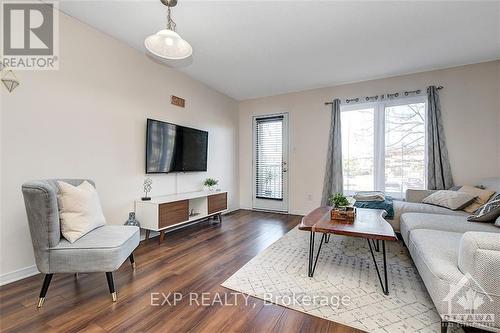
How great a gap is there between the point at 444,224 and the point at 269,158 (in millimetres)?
3344

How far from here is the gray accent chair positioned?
159 cm

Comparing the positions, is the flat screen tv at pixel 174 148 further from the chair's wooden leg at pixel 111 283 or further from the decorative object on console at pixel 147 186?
the chair's wooden leg at pixel 111 283

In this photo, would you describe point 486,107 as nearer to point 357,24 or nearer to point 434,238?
point 357,24

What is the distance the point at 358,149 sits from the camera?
13.8 ft

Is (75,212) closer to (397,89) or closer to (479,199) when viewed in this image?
(479,199)

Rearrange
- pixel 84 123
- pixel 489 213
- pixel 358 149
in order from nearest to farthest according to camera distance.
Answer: pixel 489 213 < pixel 84 123 < pixel 358 149

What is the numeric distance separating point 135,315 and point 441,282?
198cm

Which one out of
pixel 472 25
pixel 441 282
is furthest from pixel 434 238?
pixel 472 25

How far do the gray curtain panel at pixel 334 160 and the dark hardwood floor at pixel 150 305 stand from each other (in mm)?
2265

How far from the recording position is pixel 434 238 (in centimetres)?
188

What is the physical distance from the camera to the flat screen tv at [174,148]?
10.4ft

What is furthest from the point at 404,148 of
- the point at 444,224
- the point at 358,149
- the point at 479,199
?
the point at 444,224

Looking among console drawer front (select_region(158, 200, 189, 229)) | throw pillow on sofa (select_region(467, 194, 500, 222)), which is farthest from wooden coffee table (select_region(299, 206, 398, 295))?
console drawer front (select_region(158, 200, 189, 229))

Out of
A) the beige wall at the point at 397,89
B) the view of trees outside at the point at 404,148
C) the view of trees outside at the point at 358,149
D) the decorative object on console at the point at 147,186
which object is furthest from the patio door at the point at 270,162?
the decorative object on console at the point at 147,186
